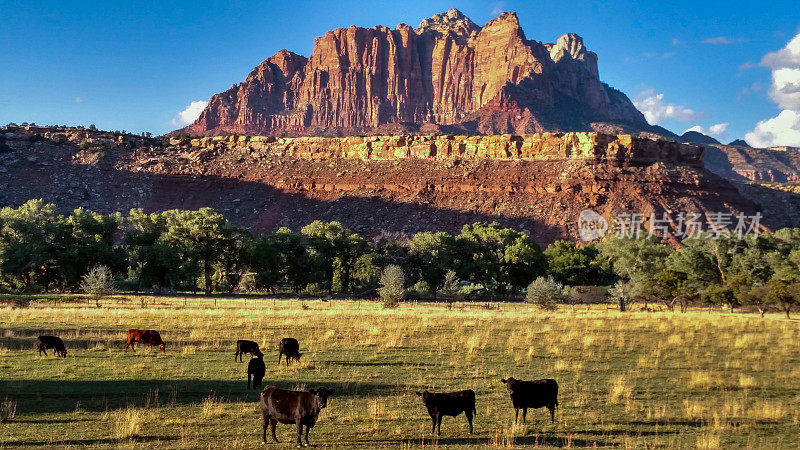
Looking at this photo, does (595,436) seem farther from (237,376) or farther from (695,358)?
(695,358)

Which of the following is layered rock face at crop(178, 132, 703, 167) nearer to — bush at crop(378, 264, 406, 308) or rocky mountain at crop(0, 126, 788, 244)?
rocky mountain at crop(0, 126, 788, 244)

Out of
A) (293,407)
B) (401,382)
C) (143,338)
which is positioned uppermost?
(293,407)

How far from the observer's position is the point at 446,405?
11.0m

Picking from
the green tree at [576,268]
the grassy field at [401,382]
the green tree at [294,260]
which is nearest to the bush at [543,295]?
Answer: the grassy field at [401,382]

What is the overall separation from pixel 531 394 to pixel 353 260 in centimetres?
5141

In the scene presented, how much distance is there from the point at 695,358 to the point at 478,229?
1947 inches

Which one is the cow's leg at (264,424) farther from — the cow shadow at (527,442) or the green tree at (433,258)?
the green tree at (433,258)

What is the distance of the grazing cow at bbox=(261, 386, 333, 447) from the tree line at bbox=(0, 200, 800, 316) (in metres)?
39.3

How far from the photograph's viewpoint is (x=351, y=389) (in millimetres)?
14594

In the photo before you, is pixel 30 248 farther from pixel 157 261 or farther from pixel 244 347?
pixel 244 347

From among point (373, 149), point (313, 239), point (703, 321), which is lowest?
point (703, 321)

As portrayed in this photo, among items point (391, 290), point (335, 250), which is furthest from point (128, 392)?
point (335, 250)

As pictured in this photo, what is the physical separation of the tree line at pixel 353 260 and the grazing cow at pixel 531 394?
35558 mm

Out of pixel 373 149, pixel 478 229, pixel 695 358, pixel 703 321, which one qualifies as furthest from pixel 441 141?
pixel 695 358
